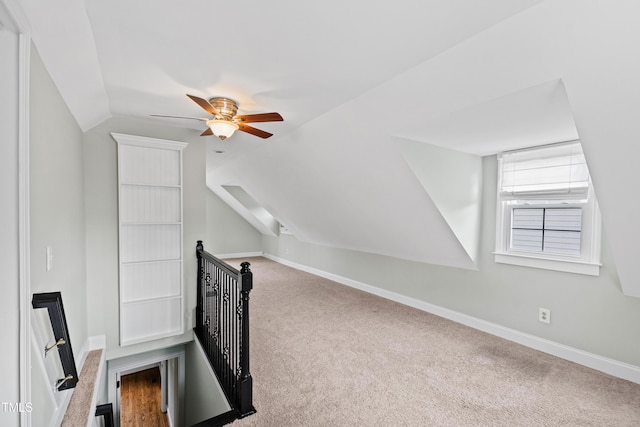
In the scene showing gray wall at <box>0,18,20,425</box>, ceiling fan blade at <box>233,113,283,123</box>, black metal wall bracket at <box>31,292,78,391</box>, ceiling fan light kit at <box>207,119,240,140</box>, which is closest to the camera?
gray wall at <box>0,18,20,425</box>

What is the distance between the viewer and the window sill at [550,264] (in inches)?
95.5

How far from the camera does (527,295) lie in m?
2.82

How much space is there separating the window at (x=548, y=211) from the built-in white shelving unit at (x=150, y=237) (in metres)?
3.44

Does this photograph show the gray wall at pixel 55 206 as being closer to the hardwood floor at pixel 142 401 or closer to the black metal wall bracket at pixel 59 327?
the black metal wall bracket at pixel 59 327

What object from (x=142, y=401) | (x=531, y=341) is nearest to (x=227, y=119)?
(x=531, y=341)

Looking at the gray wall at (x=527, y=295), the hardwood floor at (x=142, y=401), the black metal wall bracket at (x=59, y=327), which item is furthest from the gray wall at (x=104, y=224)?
the gray wall at (x=527, y=295)

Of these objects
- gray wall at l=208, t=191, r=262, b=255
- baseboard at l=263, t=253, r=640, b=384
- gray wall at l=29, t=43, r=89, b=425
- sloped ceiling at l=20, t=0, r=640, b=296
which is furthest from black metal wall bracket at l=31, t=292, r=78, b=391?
gray wall at l=208, t=191, r=262, b=255

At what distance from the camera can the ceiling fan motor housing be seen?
2326 millimetres

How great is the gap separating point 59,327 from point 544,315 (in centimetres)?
362

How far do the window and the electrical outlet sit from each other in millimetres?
395

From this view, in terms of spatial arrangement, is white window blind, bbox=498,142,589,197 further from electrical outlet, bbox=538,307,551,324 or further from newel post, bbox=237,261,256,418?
newel post, bbox=237,261,256,418

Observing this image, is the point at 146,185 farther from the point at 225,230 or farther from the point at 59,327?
the point at 225,230

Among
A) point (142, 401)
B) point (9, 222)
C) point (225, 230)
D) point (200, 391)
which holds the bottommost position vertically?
point (142, 401)

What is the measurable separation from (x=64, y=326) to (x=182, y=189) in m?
1.88
